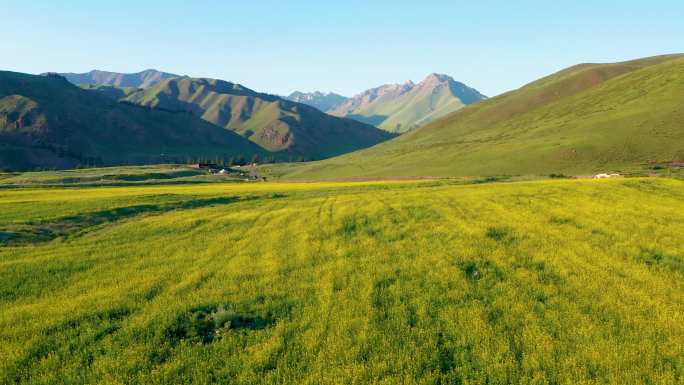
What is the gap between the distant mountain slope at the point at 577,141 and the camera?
117 metres

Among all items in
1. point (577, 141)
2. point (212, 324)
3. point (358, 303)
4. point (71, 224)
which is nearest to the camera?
point (212, 324)

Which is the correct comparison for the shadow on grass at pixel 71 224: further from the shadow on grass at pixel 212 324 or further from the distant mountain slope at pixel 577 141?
the distant mountain slope at pixel 577 141

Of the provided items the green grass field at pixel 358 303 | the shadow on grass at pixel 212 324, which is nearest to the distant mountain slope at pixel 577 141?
the green grass field at pixel 358 303

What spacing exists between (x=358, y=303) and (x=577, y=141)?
461 feet

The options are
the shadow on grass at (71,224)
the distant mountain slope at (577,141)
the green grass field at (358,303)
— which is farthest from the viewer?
the distant mountain slope at (577,141)

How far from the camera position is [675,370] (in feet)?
31.3

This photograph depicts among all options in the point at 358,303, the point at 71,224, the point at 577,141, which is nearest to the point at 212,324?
the point at 358,303

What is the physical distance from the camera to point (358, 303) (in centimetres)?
1373

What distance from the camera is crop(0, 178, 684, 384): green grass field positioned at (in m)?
10.0

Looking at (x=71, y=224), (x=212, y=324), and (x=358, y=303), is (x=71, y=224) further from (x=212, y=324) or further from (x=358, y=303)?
(x=358, y=303)

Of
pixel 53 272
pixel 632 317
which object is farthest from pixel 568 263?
pixel 53 272

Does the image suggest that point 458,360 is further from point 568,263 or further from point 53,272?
point 53,272

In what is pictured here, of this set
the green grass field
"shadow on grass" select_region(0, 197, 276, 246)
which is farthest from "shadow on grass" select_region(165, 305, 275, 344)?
"shadow on grass" select_region(0, 197, 276, 246)

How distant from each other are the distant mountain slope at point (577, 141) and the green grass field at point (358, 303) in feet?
332
